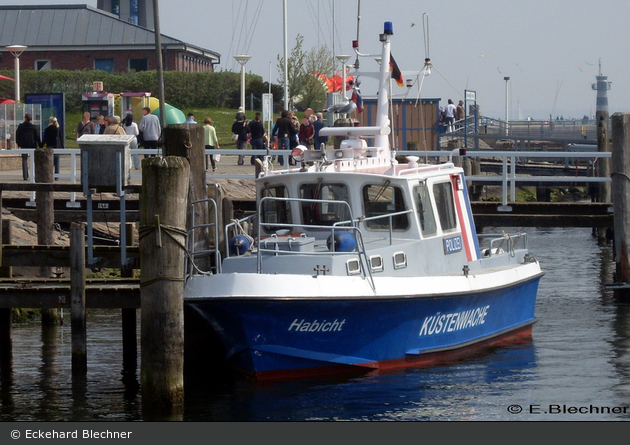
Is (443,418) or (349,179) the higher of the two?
(349,179)

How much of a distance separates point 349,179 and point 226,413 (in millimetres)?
3308

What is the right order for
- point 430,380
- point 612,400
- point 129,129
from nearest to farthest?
point 612,400 → point 430,380 → point 129,129

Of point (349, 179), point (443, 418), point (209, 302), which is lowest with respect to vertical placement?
point (443, 418)

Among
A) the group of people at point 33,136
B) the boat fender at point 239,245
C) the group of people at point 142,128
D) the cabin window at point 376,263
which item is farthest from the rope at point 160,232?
the group of people at point 33,136

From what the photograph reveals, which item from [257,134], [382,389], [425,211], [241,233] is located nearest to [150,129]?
[257,134]

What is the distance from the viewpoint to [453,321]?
13.2 meters

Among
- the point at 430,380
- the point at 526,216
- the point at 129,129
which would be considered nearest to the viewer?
the point at 430,380

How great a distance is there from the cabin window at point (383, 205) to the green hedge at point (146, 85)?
1438 inches

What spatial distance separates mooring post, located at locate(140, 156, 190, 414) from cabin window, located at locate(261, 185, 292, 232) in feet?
9.58

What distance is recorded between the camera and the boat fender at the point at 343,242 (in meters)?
11.9

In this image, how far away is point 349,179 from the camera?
41.6 ft

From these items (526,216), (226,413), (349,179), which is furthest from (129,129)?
(226,413)

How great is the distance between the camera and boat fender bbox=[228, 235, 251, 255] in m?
12.4
